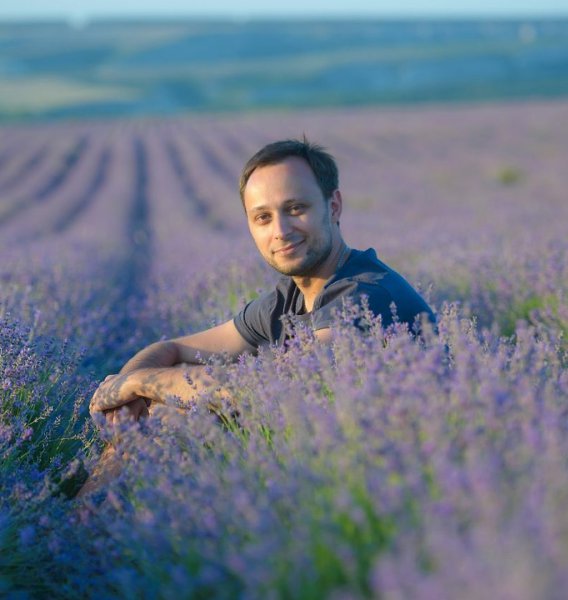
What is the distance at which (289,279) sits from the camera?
3248 mm

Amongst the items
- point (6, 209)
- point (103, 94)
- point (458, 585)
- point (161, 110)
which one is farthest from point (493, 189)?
point (103, 94)

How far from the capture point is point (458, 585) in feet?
3.85

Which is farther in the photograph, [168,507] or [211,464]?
[211,464]

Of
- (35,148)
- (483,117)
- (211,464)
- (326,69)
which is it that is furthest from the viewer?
(326,69)

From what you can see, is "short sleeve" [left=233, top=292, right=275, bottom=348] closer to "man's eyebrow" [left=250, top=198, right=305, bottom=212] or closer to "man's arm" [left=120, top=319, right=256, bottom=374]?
"man's arm" [left=120, top=319, right=256, bottom=374]

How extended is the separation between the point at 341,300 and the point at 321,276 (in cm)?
33

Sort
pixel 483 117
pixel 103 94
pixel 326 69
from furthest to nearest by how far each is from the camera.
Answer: pixel 326 69
pixel 103 94
pixel 483 117

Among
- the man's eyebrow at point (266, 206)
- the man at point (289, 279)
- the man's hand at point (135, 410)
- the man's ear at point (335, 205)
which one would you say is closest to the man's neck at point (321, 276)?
the man at point (289, 279)

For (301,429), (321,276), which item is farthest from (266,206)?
(301,429)

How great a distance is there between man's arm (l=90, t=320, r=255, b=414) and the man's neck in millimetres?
330

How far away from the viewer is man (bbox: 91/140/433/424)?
2.78 meters

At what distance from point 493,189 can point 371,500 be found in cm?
1511

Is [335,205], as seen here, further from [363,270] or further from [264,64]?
[264,64]

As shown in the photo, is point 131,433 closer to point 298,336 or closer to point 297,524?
point 298,336
